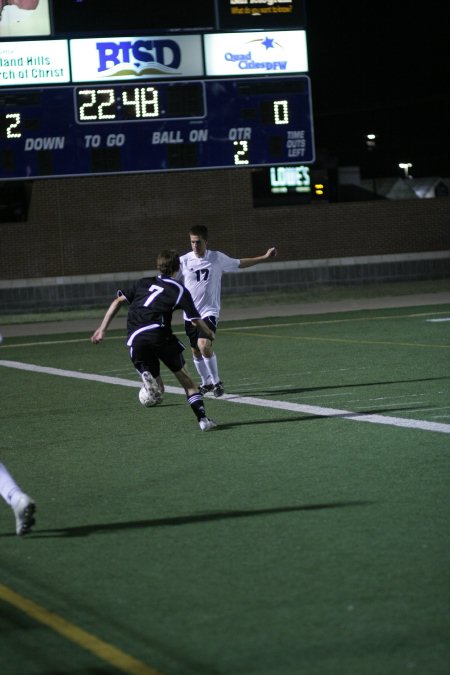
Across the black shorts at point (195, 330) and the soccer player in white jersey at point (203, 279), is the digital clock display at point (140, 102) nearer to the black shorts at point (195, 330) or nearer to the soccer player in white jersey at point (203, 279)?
the soccer player in white jersey at point (203, 279)

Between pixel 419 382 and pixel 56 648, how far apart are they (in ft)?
30.9

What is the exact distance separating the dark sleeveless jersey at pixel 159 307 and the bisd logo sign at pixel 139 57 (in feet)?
54.1

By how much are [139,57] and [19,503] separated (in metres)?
22.2

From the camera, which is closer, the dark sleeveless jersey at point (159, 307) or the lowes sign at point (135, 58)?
the dark sleeveless jersey at point (159, 307)

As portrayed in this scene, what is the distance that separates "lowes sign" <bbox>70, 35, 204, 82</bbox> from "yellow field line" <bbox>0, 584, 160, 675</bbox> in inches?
886

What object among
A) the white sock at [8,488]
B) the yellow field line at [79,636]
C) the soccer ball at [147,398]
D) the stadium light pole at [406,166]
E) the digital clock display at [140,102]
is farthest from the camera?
the stadium light pole at [406,166]

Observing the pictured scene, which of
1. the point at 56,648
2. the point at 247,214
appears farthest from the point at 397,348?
the point at 247,214

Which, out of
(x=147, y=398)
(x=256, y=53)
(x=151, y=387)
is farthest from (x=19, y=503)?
(x=256, y=53)

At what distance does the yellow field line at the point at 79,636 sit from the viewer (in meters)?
4.93

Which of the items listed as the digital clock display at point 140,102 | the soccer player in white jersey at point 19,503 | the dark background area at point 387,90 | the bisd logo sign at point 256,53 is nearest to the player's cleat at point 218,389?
the soccer player in white jersey at point 19,503

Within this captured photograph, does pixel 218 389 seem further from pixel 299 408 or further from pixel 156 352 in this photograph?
pixel 156 352

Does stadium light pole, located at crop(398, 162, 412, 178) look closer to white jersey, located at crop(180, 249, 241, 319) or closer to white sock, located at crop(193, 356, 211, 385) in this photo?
white jersey, located at crop(180, 249, 241, 319)

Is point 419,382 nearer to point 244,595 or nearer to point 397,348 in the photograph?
point 397,348

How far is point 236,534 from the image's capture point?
7.16 metres
